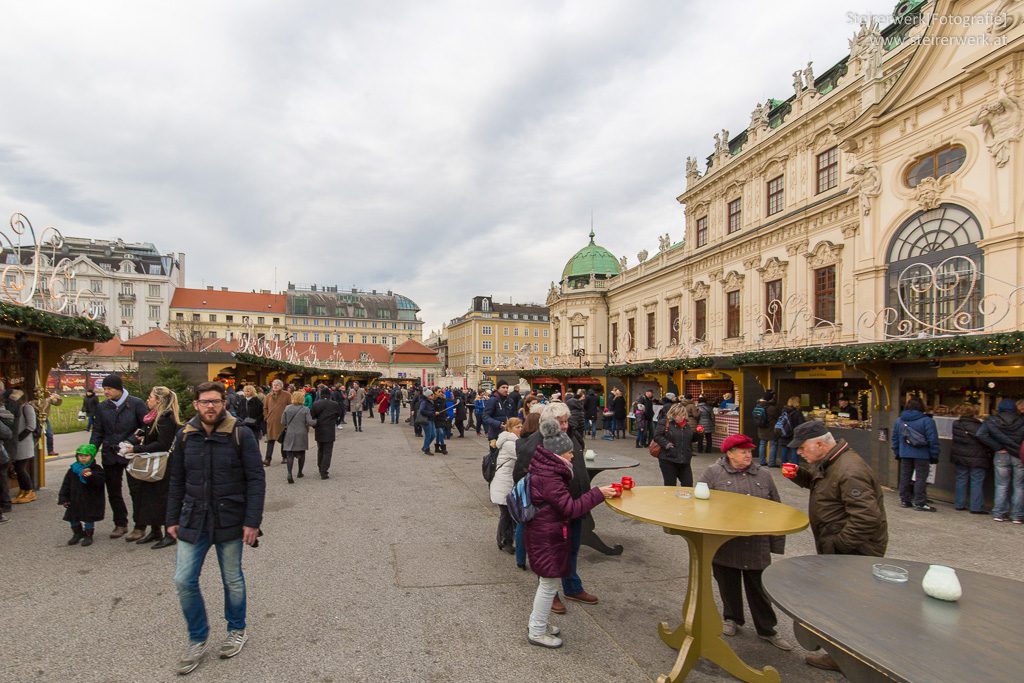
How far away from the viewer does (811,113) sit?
19.3 metres

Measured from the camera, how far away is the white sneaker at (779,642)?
411cm

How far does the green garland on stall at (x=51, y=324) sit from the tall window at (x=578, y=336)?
33.4 meters

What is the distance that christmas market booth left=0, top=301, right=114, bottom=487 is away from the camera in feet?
26.6

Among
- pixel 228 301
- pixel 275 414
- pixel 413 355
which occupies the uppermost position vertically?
pixel 228 301

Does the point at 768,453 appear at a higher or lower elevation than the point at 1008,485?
lower

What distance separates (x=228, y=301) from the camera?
96312mm

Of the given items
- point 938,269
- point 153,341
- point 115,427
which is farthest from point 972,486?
point 153,341

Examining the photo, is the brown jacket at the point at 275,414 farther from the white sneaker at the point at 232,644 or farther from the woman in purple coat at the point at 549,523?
the woman in purple coat at the point at 549,523

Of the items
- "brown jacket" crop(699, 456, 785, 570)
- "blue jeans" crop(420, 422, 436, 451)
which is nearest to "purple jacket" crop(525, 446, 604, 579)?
"brown jacket" crop(699, 456, 785, 570)

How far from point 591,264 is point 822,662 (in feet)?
135

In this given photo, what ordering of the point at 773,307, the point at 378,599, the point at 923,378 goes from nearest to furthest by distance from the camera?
the point at 378,599 → the point at 923,378 → the point at 773,307

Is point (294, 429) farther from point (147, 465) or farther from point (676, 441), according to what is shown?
point (676, 441)

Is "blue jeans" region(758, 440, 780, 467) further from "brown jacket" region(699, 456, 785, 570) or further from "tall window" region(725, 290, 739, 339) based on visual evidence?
"tall window" region(725, 290, 739, 339)

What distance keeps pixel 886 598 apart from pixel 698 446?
44.2ft
